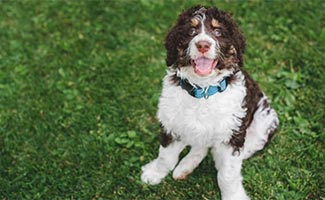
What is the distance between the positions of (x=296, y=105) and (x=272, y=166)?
0.78 m

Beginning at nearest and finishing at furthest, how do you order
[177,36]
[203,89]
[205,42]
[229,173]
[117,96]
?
[205,42] < [177,36] < [203,89] < [229,173] < [117,96]

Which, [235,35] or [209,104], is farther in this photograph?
[209,104]

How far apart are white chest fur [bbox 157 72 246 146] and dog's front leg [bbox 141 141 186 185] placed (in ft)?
1.38

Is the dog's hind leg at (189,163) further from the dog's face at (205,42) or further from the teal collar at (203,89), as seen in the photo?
the dog's face at (205,42)

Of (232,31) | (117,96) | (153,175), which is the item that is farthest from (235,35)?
(117,96)

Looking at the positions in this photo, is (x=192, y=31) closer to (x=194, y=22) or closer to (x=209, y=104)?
(x=194, y=22)

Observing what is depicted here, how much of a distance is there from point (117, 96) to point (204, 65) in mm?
1863

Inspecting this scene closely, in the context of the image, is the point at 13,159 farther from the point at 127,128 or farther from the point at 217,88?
the point at 217,88

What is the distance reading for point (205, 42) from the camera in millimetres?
3484

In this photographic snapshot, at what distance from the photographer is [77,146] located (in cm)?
492

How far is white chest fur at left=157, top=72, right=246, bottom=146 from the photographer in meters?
3.97

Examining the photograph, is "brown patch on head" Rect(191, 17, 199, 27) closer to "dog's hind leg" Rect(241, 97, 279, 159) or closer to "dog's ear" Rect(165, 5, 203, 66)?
"dog's ear" Rect(165, 5, 203, 66)

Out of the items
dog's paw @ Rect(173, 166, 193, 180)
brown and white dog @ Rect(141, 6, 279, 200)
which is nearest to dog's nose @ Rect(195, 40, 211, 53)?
brown and white dog @ Rect(141, 6, 279, 200)

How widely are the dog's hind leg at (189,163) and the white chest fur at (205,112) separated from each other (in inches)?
18.5
